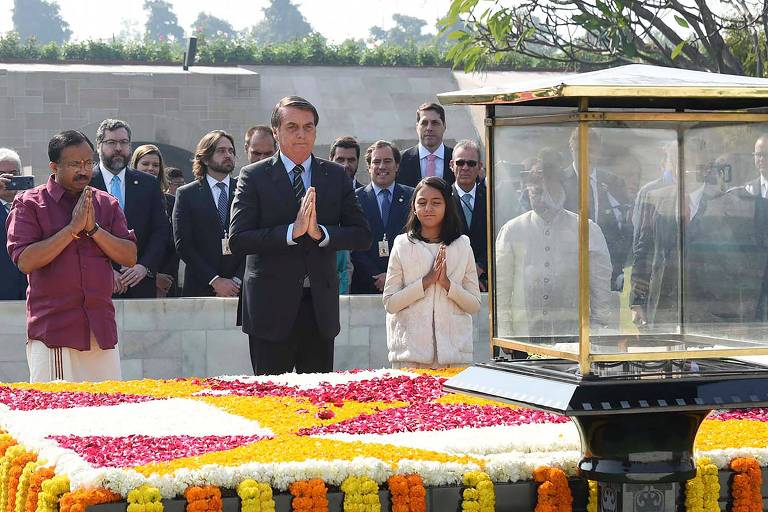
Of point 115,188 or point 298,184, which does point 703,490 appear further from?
point 115,188

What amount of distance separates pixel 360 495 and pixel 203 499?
50cm

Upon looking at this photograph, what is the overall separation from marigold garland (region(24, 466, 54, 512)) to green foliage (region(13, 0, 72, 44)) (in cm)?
10034

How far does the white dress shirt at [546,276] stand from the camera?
434 centimetres

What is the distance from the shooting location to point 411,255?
766 cm

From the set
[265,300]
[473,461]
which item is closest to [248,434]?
[473,461]

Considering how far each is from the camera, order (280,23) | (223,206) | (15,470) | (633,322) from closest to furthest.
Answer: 1. (633,322)
2. (15,470)
3. (223,206)
4. (280,23)

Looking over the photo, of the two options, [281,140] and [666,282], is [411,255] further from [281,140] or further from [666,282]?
[666,282]

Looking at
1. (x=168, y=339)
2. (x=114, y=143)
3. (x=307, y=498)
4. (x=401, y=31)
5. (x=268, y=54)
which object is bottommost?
(x=168, y=339)

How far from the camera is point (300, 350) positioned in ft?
24.9

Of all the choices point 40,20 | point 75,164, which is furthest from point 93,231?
point 40,20

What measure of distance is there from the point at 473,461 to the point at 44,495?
134 cm

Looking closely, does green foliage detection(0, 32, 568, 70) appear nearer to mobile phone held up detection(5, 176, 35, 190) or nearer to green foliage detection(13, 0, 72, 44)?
mobile phone held up detection(5, 176, 35, 190)

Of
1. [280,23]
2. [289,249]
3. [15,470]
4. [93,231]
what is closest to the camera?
[15,470]

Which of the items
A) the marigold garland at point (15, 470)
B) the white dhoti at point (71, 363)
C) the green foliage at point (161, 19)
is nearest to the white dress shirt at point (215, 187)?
the white dhoti at point (71, 363)
